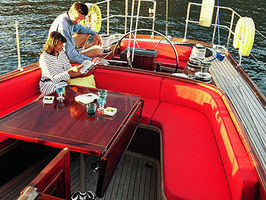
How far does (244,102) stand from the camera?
338cm

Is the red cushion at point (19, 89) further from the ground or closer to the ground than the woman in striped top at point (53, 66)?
closer to the ground

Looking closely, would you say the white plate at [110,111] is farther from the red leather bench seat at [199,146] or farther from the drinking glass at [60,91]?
the red leather bench seat at [199,146]

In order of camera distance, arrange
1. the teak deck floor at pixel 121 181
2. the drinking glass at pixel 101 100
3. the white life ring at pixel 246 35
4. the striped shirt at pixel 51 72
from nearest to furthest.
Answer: the drinking glass at pixel 101 100
the teak deck floor at pixel 121 181
the striped shirt at pixel 51 72
the white life ring at pixel 246 35

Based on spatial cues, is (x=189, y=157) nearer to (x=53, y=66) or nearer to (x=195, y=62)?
(x=53, y=66)

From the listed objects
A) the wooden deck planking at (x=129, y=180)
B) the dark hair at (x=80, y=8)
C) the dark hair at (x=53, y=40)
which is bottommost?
the wooden deck planking at (x=129, y=180)

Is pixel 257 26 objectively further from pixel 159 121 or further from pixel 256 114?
pixel 159 121

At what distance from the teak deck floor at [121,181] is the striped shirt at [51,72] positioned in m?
0.77

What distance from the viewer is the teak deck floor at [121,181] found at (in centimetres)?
224

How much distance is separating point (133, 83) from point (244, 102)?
153 cm

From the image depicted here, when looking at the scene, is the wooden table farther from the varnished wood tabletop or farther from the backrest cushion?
the backrest cushion

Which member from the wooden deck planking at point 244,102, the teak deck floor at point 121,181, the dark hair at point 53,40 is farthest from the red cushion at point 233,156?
the dark hair at point 53,40

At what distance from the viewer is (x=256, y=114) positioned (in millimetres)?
3113

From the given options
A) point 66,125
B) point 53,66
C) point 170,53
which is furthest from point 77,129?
point 170,53

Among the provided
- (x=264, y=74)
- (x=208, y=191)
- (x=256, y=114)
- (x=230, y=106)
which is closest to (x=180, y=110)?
(x=230, y=106)
